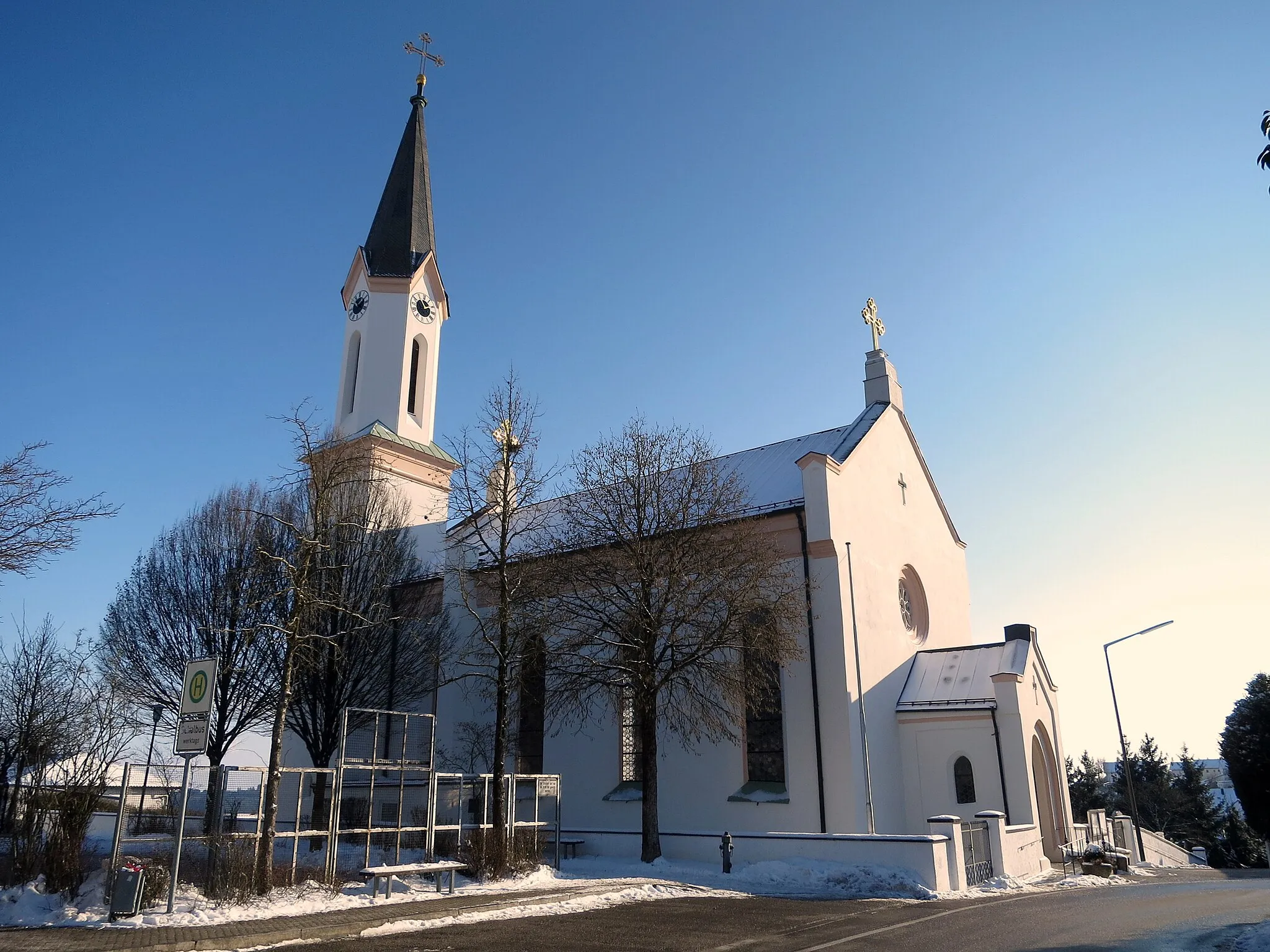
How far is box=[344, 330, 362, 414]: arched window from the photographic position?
115 ft

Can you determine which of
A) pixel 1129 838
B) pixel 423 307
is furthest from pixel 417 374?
pixel 1129 838

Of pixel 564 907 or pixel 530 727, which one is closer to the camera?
pixel 564 907

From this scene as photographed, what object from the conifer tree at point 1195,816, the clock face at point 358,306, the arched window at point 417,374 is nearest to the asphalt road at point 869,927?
the arched window at point 417,374

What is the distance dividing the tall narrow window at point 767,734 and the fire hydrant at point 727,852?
3968 mm

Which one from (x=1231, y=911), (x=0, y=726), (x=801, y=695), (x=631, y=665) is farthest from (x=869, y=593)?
(x=0, y=726)

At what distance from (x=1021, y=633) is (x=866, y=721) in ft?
21.7

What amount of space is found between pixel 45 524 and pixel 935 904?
51.7ft

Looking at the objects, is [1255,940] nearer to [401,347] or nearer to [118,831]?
[118,831]

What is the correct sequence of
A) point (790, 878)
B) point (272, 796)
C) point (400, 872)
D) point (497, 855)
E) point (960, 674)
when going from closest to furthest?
point (400, 872) → point (272, 796) → point (497, 855) → point (790, 878) → point (960, 674)

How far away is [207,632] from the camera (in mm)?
25531

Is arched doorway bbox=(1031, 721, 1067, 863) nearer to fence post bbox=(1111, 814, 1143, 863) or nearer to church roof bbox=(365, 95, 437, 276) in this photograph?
fence post bbox=(1111, 814, 1143, 863)

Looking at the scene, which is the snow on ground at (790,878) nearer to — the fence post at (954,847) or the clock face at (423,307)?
the fence post at (954,847)

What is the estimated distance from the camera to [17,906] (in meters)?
12.0

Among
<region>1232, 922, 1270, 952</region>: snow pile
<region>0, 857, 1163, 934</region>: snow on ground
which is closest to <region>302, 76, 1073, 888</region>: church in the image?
<region>0, 857, 1163, 934</region>: snow on ground
